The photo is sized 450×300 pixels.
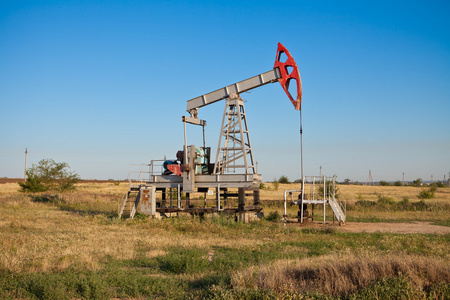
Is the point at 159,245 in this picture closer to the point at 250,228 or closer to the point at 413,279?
the point at 250,228

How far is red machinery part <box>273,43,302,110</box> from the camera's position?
71.2ft

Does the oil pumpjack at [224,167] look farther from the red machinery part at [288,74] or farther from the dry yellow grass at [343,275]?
the dry yellow grass at [343,275]

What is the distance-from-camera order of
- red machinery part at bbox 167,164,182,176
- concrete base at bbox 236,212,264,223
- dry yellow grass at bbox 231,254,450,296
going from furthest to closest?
red machinery part at bbox 167,164,182,176, concrete base at bbox 236,212,264,223, dry yellow grass at bbox 231,254,450,296

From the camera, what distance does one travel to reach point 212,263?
1132 cm

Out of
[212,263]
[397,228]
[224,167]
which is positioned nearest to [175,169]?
[224,167]

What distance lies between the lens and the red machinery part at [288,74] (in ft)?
71.2

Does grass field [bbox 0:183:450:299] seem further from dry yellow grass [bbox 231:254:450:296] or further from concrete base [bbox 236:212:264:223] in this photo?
concrete base [bbox 236:212:264:223]

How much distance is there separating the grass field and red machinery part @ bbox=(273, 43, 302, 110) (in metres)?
6.70

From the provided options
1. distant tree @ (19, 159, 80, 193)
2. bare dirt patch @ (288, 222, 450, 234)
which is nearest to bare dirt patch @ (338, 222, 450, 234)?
bare dirt patch @ (288, 222, 450, 234)

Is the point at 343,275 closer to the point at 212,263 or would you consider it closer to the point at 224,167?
the point at 212,263

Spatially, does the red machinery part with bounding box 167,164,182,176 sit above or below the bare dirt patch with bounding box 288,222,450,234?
above

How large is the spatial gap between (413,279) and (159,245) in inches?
354

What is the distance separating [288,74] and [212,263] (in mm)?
13508

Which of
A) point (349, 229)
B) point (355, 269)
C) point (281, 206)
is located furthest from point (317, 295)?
point (281, 206)
